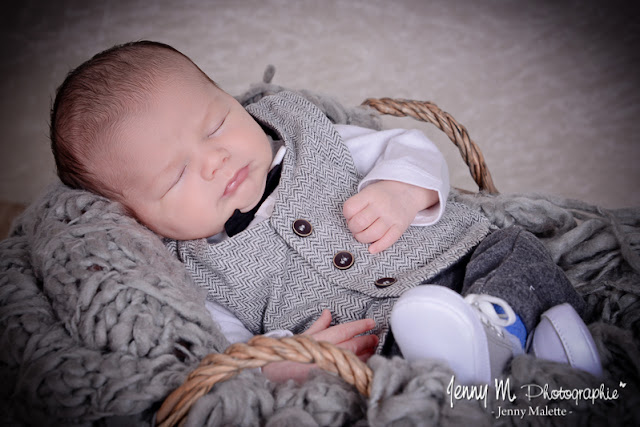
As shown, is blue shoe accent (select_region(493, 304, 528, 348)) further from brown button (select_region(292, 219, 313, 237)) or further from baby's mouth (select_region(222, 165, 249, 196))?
baby's mouth (select_region(222, 165, 249, 196))

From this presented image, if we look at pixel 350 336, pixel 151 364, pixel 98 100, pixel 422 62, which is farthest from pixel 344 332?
pixel 422 62

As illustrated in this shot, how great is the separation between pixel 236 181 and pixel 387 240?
0.35 m

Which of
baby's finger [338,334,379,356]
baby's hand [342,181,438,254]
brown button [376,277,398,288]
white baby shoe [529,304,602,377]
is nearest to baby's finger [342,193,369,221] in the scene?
baby's hand [342,181,438,254]

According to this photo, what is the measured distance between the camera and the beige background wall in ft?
6.47

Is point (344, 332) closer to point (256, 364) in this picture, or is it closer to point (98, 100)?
point (256, 364)

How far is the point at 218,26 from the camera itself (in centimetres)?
233

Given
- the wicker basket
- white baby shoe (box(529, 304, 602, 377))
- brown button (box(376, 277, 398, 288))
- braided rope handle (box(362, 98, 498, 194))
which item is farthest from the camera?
braided rope handle (box(362, 98, 498, 194))

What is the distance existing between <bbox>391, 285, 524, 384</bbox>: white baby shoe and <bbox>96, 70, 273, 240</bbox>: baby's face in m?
0.48

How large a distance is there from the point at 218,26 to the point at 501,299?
1914 mm

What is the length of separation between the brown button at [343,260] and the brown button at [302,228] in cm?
8

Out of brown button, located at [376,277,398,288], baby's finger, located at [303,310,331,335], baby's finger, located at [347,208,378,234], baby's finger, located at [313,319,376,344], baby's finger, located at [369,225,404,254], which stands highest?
baby's finger, located at [347,208,378,234]

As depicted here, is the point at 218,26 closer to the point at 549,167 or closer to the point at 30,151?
the point at 30,151

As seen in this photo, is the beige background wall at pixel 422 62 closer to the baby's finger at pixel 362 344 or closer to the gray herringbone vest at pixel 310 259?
the gray herringbone vest at pixel 310 259

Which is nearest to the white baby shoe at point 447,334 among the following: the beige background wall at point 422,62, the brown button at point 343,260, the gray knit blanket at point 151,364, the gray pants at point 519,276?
the gray knit blanket at point 151,364
